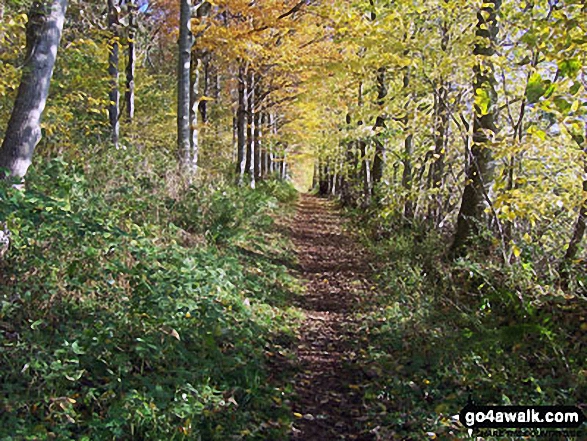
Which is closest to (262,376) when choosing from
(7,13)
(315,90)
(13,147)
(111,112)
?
(13,147)

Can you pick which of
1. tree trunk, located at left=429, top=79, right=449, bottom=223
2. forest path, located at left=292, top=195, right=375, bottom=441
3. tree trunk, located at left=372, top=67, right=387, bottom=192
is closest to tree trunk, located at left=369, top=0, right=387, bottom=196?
tree trunk, located at left=372, top=67, right=387, bottom=192

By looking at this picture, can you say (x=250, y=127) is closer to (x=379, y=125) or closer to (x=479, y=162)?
(x=379, y=125)

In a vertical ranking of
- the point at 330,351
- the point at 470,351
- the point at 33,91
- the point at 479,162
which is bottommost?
the point at 330,351

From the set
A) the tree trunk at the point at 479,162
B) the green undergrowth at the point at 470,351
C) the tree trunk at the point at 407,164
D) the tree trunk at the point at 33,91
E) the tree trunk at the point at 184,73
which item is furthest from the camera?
the tree trunk at the point at 407,164

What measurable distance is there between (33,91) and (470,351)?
544 centimetres

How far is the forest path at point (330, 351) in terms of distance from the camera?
151 inches

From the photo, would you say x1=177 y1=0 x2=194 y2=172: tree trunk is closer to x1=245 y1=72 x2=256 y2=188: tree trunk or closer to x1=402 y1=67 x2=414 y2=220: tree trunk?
x1=402 y1=67 x2=414 y2=220: tree trunk

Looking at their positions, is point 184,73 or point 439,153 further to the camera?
point 184,73

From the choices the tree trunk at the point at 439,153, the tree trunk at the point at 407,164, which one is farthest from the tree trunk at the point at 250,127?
the tree trunk at the point at 439,153

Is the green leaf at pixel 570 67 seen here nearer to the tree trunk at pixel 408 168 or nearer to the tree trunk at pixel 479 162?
the tree trunk at pixel 479 162

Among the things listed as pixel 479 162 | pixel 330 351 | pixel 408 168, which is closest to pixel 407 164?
pixel 408 168

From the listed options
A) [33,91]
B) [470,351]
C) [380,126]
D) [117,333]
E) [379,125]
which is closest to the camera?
[117,333]

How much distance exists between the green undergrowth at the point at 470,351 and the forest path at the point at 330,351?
0.17m

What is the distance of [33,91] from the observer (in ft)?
16.0
